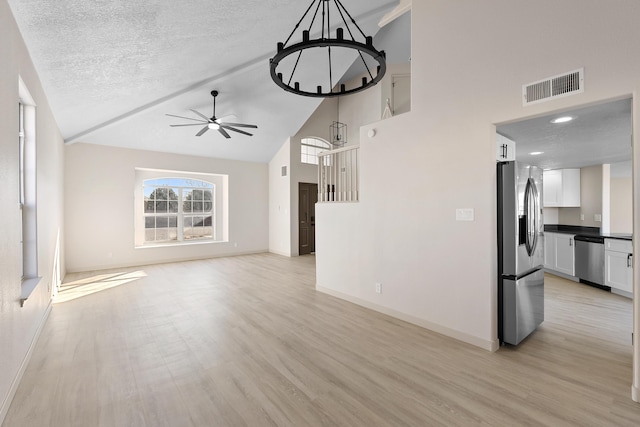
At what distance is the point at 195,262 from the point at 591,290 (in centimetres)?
810

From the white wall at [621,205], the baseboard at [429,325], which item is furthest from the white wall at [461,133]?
the white wall at [621,205]

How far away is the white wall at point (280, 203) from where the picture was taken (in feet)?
27.2

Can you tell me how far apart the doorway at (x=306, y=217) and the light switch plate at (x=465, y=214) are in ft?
19.1

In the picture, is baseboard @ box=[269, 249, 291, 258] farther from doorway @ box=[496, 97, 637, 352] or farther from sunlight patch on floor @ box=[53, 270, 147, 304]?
doorway @ box=[496, 97, 637, 352]

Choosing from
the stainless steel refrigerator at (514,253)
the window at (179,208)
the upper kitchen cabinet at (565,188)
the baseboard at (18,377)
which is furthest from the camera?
the window at (179,208)

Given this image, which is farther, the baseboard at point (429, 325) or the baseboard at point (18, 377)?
the baseboard at point (429, 325)

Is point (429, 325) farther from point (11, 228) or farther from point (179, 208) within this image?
point (179, 208)

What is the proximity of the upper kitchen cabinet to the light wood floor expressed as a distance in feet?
8.13

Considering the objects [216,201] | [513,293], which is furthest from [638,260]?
[216,201]

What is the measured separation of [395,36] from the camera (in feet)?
19.5

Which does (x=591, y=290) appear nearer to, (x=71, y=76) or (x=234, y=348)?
(x=234, y=348)

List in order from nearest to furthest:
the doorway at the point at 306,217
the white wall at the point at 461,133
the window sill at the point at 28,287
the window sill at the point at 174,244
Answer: the white wall at the point at 461,133
the window sill at the point at 28,287
the window sill at the point at 174,244
the doorway at the point at 306,217

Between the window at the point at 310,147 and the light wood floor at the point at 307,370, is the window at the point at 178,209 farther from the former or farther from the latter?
the light wood floor at the point at 307,370

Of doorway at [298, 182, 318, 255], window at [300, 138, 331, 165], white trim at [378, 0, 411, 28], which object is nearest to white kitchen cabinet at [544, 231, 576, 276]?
white trim at [378, 0, 411, 28]
